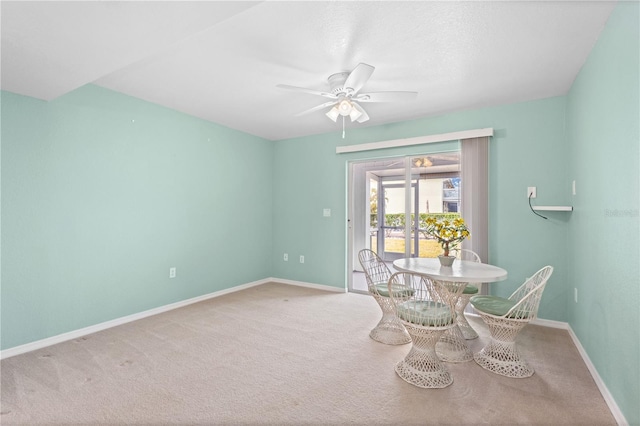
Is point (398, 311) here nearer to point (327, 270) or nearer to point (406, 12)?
point (406, 12)

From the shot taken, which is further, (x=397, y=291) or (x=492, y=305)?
(x=397, y=291)

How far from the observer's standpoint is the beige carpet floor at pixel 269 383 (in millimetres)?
1823

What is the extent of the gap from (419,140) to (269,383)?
10.9ft

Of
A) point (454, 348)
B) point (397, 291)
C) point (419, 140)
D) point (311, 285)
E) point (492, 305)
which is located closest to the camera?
point (492, 305)

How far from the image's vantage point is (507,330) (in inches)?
91.4

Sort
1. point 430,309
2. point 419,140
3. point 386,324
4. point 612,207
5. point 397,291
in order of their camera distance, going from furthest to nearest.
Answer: point 419,140
point 386,324
point 397,291
point 430,309
point 612,207

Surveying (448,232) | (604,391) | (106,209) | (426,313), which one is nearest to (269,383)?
(426,313)

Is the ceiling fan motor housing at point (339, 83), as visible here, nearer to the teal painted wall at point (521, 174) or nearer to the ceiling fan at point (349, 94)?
the ceiling fan at point (349, 94)

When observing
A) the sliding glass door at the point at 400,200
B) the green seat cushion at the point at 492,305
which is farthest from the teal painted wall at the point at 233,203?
the green seat cushion at the point at 492,305

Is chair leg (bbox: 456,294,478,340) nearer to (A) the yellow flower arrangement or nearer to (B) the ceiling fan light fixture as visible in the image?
(A) the yellow flower arrangement

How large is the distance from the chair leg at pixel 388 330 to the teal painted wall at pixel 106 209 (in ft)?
8.18

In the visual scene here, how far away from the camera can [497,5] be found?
73.5 inches

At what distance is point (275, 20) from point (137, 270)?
2989 millimetres

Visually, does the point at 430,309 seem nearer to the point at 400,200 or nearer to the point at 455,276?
the point at 455,276
